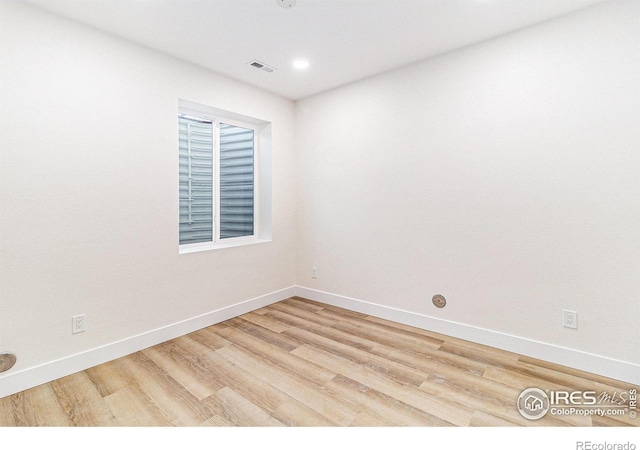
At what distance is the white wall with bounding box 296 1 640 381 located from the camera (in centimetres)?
213

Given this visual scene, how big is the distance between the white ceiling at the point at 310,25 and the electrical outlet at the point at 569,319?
216cm

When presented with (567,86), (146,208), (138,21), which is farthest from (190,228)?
(567,86)

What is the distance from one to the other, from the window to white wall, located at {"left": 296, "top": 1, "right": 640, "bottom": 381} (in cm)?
95

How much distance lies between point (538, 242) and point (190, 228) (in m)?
3.17

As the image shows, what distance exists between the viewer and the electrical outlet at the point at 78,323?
2305 mm

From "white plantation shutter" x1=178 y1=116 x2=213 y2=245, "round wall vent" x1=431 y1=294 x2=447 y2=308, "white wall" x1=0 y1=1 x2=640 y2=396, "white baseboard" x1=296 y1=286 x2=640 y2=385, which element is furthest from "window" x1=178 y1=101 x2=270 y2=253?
"round wall vent" x1=431 y1=294 x2=447 y2=308

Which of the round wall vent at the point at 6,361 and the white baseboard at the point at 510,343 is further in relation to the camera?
the white baseboard at the point at 510,343

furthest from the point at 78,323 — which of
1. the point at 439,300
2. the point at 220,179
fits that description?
the point at 439,300

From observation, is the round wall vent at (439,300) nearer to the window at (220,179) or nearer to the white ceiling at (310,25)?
the window at (220,179)

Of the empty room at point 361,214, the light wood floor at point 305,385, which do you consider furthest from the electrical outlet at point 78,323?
the light wood floor at point 305,385

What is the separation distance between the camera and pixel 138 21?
2.31 metres

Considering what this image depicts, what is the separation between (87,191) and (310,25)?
81.6 inches

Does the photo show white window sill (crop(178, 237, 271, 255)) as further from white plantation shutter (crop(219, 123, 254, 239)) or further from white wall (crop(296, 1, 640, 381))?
white wall (crop(296, 1, 640, 381))
